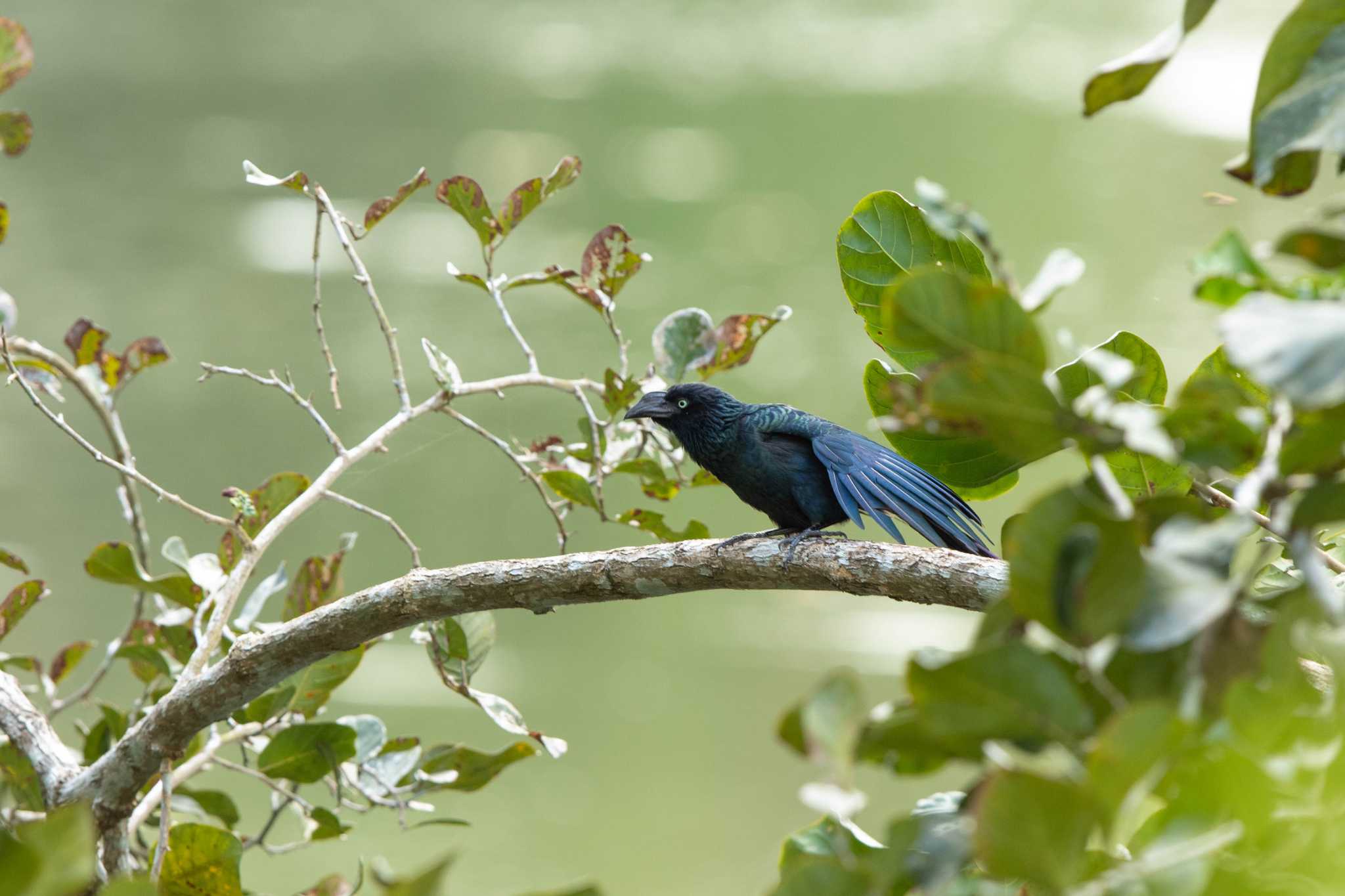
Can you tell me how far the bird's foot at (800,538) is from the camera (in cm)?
102

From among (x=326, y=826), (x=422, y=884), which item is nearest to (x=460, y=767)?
(x=326, y=826)

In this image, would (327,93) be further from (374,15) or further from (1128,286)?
(1128,286)

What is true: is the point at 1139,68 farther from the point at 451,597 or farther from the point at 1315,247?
the point at 451,597

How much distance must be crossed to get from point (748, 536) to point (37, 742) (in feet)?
2.37

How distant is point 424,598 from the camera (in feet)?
3.34

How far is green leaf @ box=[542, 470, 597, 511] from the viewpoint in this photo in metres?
1.22

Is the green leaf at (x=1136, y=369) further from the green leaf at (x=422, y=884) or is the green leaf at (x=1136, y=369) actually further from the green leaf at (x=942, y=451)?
the green leaf at (x=422, y=884)

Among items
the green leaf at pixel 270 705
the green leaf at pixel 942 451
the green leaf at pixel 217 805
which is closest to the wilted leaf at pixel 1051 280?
the green leaf at pixel 942 451

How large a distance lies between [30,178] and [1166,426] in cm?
589

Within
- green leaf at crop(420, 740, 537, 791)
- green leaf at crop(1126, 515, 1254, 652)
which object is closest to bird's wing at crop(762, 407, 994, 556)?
green leaf at crop(420, 740, 537, 791)

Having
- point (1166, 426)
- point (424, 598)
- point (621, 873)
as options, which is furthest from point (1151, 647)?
point (621, 873)

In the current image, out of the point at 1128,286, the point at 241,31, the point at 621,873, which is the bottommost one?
the point at 621,873

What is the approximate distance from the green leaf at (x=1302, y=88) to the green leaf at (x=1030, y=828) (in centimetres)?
Result: 26

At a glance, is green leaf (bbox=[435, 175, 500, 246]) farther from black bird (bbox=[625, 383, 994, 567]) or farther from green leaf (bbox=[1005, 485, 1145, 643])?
green leaf (bbox=[1005, 485, 1145, 643])
